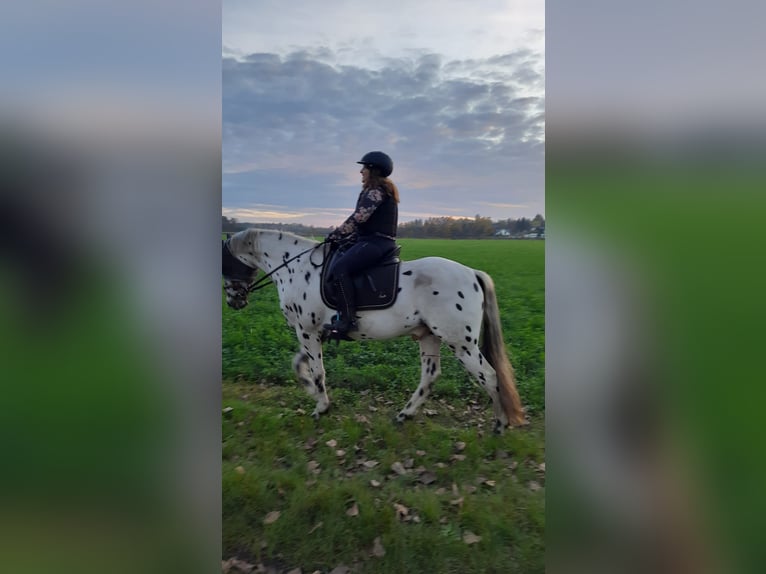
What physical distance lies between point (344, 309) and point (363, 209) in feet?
2.65

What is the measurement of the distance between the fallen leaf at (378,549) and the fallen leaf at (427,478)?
17.8 inches

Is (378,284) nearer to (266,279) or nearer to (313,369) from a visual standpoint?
(313,369)

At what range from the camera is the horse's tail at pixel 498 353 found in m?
2.78

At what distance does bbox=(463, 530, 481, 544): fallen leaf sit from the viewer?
2.26m

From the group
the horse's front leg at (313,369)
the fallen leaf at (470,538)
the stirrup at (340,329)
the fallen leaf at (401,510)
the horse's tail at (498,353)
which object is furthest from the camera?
the horse's front leg at (313,369)

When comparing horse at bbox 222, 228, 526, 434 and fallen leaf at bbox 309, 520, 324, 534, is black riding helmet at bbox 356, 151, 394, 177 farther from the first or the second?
fallen leaf at bbox 309, 520, 324, 534

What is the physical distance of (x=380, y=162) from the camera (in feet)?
8.51

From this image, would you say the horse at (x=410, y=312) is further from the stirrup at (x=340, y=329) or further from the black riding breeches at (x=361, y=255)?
the black riding breeches at (x=361, y=255)

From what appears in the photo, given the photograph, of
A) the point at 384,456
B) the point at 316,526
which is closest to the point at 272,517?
the point at 316,526

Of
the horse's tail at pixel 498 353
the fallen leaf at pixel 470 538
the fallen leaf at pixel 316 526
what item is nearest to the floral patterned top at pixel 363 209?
the horse's tail at pixel 498 353
